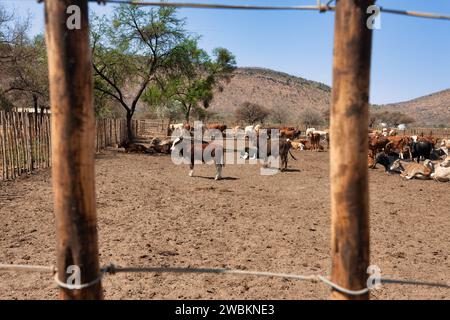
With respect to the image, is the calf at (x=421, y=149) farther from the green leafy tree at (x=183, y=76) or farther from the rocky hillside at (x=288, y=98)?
the rocky hillside at (x=288, y=98)

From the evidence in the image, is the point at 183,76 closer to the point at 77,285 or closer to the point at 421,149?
the point at 421,149

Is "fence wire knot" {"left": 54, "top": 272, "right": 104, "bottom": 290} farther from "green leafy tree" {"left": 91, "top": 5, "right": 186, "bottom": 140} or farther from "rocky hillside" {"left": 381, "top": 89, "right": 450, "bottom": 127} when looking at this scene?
"rocky hillside" {"left": 381, "top": 89, "right": 450, "bottom": 127}

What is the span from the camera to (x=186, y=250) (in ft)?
17.6

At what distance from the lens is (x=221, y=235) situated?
6.14 metres

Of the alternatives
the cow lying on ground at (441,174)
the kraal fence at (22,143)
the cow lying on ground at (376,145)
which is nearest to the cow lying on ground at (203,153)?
the kraal fence at (22,143)

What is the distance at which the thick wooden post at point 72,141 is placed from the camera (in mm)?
2051

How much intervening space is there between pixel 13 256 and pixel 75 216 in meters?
3.49

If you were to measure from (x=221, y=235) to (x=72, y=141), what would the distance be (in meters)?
4.34

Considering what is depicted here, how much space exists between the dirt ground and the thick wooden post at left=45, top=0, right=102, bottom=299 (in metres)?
1.97

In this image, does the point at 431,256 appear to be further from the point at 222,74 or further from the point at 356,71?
Answer: the point at 222,74

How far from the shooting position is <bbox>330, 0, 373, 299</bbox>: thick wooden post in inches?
79.3

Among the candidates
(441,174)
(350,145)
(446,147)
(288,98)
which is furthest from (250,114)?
(350,145)

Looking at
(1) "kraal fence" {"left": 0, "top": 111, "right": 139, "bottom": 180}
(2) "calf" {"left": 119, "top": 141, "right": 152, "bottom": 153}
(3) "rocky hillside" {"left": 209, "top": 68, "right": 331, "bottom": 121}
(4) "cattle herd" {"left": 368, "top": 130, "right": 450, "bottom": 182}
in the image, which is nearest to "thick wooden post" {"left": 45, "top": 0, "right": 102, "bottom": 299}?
(1) "kraal fence" {"left": 0, "top": 111, "right": 139, "bottom": 180}
